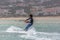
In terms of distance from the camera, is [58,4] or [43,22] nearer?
[43,22]

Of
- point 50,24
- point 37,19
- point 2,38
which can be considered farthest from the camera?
point 37,19

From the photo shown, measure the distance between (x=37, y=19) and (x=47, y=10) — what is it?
179 cm

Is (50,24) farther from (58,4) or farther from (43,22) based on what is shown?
(58,4)

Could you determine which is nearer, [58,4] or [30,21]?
[30,21]

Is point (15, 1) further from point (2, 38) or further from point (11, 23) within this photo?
point (2, 38)

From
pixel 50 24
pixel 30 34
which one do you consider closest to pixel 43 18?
pixel 50 24

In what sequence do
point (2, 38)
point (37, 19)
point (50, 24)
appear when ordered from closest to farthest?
point (2, 38), point (50, 24), point (37, 19)

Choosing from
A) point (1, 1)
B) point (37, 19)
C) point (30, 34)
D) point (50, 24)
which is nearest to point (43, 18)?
point (37, 19)

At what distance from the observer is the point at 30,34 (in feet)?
52.6

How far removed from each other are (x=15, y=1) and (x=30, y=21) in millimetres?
10387

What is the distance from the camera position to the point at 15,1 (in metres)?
26.1

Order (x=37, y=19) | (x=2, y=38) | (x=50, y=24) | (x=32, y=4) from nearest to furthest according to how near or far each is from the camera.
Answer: (x=2, y=38), (x=50, y=24), (x=37, y=19), (x=32, y=4)

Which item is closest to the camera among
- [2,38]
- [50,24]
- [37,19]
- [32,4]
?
[2,38]

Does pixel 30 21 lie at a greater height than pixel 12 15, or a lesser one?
greater
